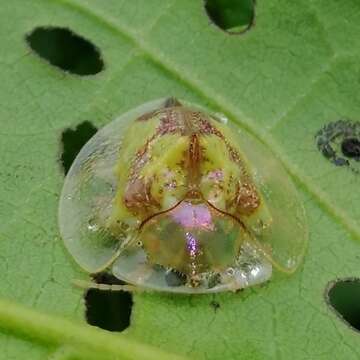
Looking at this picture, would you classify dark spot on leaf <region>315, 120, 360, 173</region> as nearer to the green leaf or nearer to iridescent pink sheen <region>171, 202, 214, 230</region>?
the green leaf

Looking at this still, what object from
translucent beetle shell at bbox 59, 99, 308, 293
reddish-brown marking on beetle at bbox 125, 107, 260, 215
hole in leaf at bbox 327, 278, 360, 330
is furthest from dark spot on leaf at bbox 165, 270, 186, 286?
hole in leaf at bbox 327, 278, 360, 330

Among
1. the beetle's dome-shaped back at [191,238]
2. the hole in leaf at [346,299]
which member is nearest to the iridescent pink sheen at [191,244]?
A: the beetle's dome-shaped back at [191,238]

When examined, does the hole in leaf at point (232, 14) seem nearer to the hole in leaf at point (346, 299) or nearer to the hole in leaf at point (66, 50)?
the hole in leaf at point (66, 50)

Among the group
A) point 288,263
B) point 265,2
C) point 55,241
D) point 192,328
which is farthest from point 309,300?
point 265,2

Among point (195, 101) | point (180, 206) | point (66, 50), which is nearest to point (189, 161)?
point (180, 206)

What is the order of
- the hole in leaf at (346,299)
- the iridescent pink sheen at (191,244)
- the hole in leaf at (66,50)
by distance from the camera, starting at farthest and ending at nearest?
1. the hole in leaf at (66,50)
2. the hole in leaf at (346,299)
3. the iridescent pink sheen at (191,244)

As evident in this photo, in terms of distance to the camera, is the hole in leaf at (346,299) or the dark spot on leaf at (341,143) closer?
the hole in leaf at (346,299)

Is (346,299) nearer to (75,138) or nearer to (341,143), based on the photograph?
(341,143)
